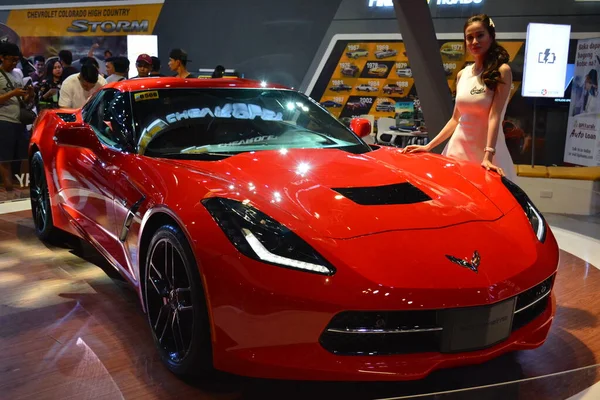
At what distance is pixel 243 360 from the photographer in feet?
6.10

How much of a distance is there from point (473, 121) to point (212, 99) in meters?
1.43

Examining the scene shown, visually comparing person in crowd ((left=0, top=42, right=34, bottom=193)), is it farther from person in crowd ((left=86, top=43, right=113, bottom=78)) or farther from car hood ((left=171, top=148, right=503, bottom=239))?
person in crowd ((left=86, top=43, right=113, bottom=78))

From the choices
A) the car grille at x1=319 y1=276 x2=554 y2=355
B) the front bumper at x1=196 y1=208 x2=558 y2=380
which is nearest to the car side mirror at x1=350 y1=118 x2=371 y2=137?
the front bumper at x1=196 y1=208 x2=558 y2=380

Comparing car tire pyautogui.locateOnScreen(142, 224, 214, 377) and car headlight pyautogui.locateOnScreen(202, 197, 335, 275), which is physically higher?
car headlight pyautogui.locateOnScreen(202, 197, 335, 275)

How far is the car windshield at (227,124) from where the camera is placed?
2.66 meters

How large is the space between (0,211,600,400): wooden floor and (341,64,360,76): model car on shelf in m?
6.08

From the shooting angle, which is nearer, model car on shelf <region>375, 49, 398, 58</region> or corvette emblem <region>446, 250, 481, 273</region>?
corvette emblem <region>446, 250, 481, 273</region>

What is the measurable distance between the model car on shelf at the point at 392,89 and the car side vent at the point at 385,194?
6.76m

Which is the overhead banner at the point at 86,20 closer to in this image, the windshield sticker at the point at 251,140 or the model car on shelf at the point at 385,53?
the model car on shelf at the point at 385,53

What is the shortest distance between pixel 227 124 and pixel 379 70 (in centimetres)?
647

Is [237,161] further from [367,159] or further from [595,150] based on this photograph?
[595,150]

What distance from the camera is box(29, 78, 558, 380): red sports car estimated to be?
178cm

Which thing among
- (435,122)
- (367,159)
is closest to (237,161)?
(367,159)

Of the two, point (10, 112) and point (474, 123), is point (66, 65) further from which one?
point (474, 123)
